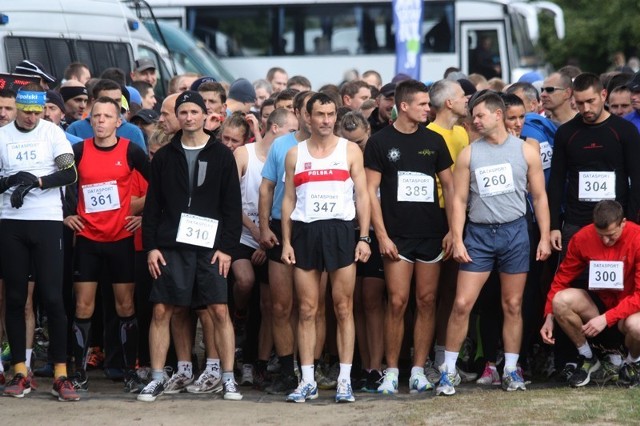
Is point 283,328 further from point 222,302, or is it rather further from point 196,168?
point 196,168

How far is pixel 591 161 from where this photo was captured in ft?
33.2

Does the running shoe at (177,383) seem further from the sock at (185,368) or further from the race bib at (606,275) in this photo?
the race bib at (606,275)

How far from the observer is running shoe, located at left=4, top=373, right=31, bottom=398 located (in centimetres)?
975

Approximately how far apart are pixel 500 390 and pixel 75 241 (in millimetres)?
3372

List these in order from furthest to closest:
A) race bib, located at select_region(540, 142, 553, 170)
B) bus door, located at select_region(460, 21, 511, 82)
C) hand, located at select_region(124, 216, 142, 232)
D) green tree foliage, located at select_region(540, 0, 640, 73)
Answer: green tree foliage, located at select_region(540, 0, 640, 73)
bus door, located at select_region(460, 21, 511, 82)
race bib, located at select_region(540, 142, 553, 170)
hand, located at select_region(124, 216, 142, 232)

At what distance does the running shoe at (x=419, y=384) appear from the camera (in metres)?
9.97

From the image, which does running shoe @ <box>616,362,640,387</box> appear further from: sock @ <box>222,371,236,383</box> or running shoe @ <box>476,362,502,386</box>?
sock @ <box>222,371,236,383</box>

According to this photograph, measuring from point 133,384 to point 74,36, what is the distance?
766 centimetres

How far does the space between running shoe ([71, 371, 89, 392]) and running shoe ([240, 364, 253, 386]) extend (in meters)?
1.19

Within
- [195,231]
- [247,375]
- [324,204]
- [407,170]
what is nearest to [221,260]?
[195,231]

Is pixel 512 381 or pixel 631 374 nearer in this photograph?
pixel 631 374

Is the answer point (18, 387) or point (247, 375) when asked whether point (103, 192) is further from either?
point (247, 375)

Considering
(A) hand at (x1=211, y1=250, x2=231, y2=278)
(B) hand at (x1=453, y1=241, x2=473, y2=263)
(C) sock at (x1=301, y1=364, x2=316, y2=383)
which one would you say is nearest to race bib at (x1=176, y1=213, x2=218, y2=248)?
(A) hand at (x1=211, y1=250, x2=231, y2=278)

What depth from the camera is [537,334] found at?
1093 centimetres
